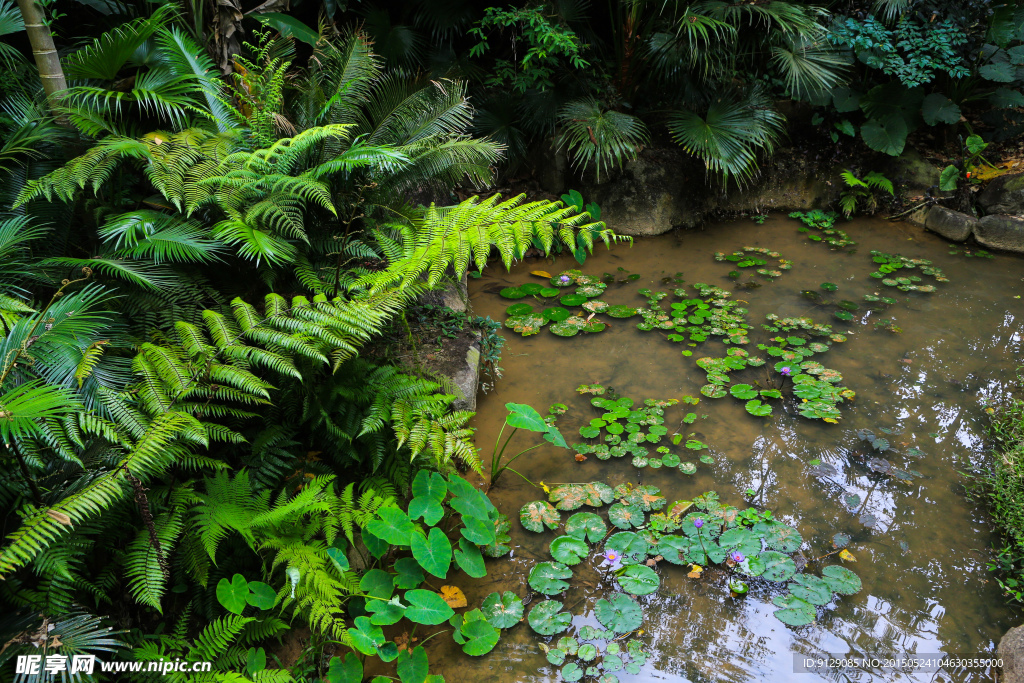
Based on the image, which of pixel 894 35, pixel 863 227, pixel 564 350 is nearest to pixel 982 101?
pixel 894 35

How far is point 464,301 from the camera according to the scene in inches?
137

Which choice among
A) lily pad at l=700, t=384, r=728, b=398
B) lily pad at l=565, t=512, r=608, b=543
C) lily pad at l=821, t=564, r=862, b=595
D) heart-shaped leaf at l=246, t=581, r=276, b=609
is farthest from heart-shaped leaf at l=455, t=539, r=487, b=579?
lily pad at l=700, t=384, r=728, b=398

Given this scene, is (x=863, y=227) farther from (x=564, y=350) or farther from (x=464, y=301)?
(x=464, y=301)

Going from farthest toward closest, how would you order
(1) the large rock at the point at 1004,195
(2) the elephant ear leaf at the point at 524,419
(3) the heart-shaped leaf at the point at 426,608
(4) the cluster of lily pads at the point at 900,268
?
1. (1) the large rock at the point at 1004,195
2. (4) the cluster of lily pads at the point at 900,268
3. (2) the elephant ear leaf at the point at 524,419
4. (3) the heart-shaped leaf at the point at 426,608

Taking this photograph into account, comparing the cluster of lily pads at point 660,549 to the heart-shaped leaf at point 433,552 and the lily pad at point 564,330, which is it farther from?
the lily pad at point 564,330

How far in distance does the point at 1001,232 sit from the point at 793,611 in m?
4.20

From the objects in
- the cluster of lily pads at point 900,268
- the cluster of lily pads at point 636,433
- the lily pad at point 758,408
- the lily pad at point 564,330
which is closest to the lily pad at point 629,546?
the cluster of lily pads at point 636,433

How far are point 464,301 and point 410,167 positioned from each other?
0.97 metres

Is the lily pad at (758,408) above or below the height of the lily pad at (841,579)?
above

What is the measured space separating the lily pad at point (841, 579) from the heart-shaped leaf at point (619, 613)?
75 centimetres

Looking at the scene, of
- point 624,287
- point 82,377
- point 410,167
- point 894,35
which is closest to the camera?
point 82,377

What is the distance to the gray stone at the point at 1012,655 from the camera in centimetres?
181

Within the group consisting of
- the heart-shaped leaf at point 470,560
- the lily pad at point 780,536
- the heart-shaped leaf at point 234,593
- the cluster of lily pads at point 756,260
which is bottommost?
the lily pad at point 780,536

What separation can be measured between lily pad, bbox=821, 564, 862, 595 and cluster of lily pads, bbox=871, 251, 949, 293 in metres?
2.68
